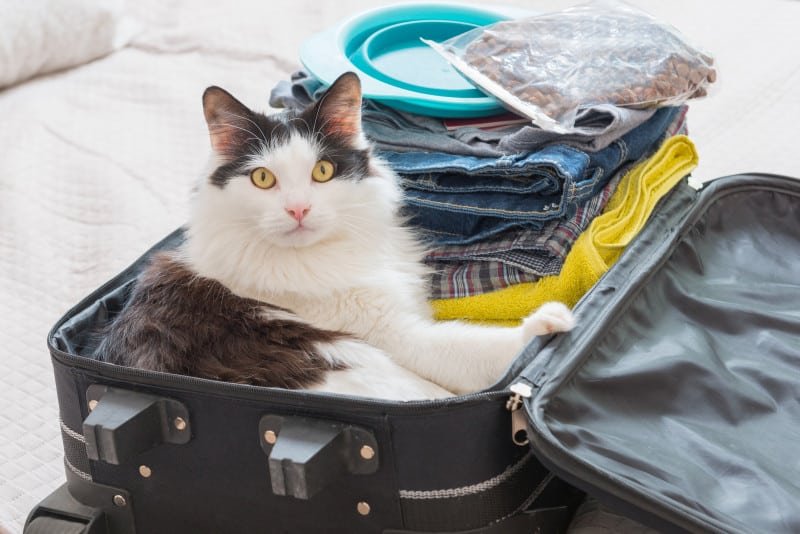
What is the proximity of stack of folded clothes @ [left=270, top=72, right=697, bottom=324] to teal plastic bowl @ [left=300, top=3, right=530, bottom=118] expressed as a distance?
4 centimetres

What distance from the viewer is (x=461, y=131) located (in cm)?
Answer: 147

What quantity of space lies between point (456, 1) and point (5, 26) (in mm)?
1077

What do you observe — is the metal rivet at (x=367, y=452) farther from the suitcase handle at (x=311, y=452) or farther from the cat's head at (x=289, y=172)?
the cat's head at (x=289, y=172)

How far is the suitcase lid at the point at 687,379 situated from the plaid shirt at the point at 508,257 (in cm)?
9

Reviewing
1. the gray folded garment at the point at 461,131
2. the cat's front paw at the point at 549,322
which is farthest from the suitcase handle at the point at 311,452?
the gray folded garment at the point at 461,131

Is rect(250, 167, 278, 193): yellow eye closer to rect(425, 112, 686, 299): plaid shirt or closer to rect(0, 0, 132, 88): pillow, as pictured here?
rect(425, 112, 686, 299): plaid shirt

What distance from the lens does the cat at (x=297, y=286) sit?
3.82 ft

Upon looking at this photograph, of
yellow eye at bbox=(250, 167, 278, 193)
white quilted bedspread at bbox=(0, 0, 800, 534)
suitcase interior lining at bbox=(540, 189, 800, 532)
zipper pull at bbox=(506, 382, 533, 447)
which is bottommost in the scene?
white quilted bedspread at bbox=(0, 0, 800, 534)

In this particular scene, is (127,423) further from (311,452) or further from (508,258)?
(508,258)

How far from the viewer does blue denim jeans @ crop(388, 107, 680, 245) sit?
4.33 feet

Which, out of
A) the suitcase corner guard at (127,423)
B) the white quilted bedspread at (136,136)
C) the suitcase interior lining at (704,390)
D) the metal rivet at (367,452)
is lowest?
the white quilted bedspread at (136,136)

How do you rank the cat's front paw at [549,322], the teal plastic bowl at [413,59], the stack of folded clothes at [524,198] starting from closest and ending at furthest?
the cat's front paw at [549,322] < the stack of folded clothes at [524,198] < the teal plastic bowl at [413,59]

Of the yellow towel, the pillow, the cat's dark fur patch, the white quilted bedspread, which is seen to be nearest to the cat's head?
the cat's dark fur patch

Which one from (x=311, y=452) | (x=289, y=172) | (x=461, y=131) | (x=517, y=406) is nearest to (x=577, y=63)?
(x=461, y=131)
